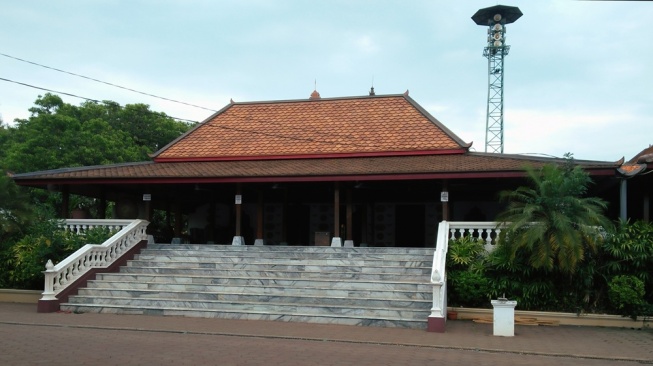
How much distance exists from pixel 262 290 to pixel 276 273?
108 centimetres

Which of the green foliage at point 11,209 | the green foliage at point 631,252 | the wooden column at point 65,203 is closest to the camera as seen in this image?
the green foliage at point 631,252

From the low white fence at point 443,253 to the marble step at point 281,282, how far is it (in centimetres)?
55

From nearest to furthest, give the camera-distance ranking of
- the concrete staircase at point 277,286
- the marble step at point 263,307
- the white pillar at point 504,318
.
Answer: the white pillar at point 504,318 < the marble step at point 263,307 < the concrete staircase at point 277,286

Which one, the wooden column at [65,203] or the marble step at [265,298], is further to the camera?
the wooden column at [65,203]

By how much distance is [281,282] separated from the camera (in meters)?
15.1

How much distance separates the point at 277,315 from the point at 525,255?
18.7ft

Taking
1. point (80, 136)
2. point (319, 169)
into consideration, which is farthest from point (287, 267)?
point (80, 136)

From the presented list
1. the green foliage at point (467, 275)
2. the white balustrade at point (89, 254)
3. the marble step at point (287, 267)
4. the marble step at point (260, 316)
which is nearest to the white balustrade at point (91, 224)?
the white balustrade at point (89, 254)

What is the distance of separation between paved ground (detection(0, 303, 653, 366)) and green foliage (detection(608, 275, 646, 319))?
51 cm

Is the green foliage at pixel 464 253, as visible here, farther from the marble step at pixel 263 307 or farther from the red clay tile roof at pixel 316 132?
the red clay tile roof at pixel 316 132

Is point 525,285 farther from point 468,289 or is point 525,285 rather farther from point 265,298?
point 265,298

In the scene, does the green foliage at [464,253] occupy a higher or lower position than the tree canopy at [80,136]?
lower

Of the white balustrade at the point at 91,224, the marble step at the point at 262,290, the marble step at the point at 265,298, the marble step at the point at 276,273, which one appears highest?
the white balustrade at the point at 91,224

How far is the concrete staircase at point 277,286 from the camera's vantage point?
44.1ft
